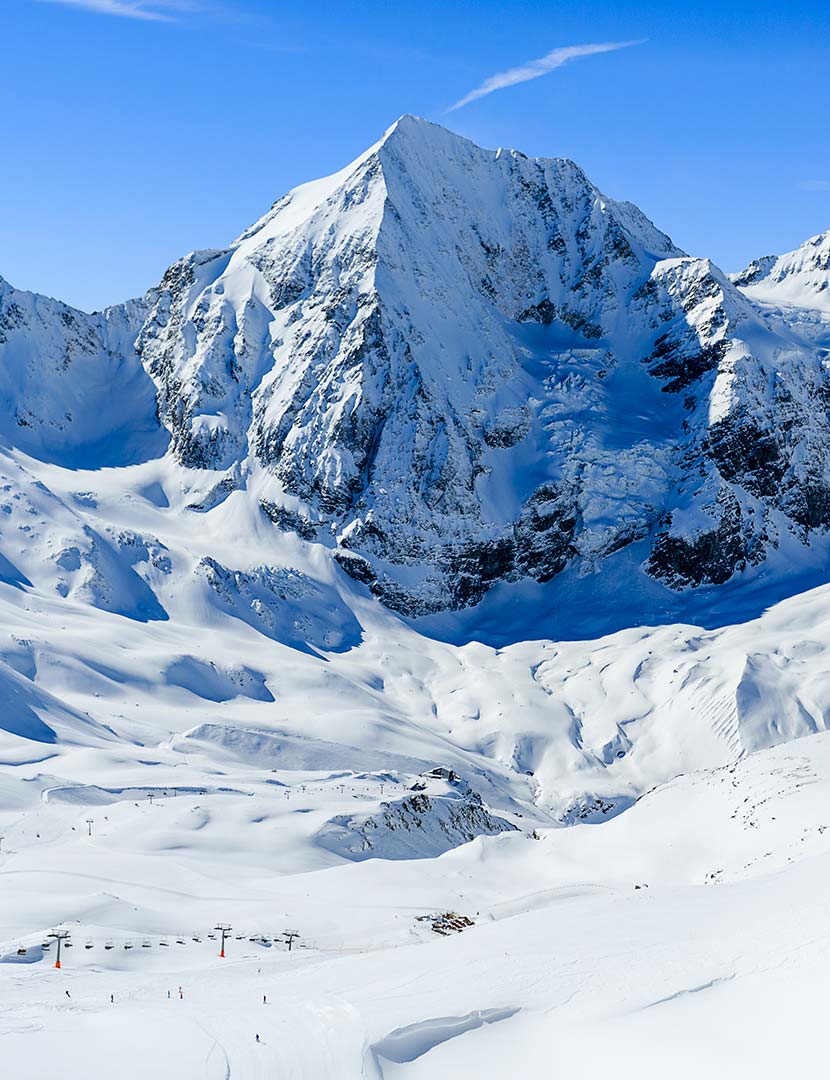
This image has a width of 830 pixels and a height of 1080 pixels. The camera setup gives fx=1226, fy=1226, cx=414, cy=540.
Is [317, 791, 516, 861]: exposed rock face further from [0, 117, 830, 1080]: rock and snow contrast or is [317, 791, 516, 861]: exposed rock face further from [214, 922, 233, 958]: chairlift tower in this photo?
[214, 922, 233, 958]: chairlift tower

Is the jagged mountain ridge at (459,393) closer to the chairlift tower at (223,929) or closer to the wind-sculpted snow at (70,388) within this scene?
the wind-sculpted snow at (70,388)

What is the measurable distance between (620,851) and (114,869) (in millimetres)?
24463

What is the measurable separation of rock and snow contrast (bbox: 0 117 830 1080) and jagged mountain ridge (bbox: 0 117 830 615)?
551 millimetres

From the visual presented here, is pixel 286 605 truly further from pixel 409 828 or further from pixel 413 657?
pixel 409 828

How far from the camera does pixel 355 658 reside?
141625 mm

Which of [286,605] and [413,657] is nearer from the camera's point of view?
[413,657]

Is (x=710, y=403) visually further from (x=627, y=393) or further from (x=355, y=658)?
(x=355, y=658)

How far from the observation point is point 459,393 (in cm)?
16762

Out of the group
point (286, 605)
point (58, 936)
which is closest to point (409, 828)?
point (58, 936)

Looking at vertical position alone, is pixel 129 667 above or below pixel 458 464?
below

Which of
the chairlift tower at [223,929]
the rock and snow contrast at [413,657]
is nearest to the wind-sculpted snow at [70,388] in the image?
the rock and snow contrast at [413,657]

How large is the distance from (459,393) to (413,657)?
41.7 meters

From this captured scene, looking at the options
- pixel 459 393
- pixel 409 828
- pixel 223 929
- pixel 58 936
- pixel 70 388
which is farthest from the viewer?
pixel 70 388

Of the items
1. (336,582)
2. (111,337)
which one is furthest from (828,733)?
(111,337)
